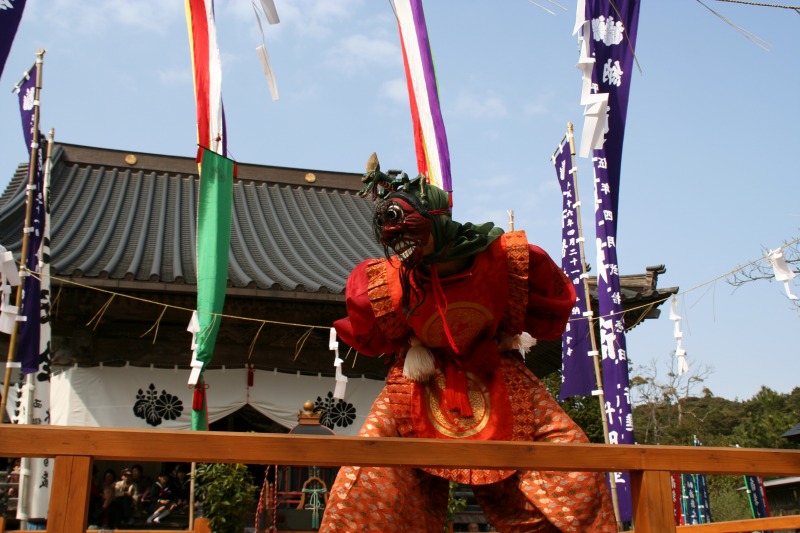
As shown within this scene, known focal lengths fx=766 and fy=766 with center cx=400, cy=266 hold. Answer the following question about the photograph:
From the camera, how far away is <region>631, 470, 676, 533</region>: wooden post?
2.28 metres

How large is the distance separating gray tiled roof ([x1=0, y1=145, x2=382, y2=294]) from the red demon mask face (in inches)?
203

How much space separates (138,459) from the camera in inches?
80.3

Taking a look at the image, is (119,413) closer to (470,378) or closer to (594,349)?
(594,349)

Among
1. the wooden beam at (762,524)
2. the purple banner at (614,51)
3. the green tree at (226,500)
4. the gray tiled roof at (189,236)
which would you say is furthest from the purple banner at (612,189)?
the green tree at (226,500)

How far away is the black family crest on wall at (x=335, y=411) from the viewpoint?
Answer: 29.5 feet

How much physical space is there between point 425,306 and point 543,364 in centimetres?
785

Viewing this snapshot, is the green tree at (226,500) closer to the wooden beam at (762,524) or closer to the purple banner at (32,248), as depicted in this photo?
the purple banner at (32,248)

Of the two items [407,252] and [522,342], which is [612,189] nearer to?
[522,342]

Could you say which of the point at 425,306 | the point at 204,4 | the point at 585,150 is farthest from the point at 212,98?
the point at 425,306

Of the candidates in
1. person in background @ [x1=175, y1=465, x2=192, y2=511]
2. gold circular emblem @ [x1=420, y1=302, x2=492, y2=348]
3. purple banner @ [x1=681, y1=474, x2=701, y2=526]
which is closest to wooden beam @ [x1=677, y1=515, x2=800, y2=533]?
gold circular emblem @ [x1=420, y1=302, x2=492, y2=348]

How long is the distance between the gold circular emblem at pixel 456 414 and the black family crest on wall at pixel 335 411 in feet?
20.1

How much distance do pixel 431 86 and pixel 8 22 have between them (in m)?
3.38

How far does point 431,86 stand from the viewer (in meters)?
6.75

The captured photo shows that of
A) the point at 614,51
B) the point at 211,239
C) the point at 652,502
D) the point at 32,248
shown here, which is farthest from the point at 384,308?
the point at 32,248
